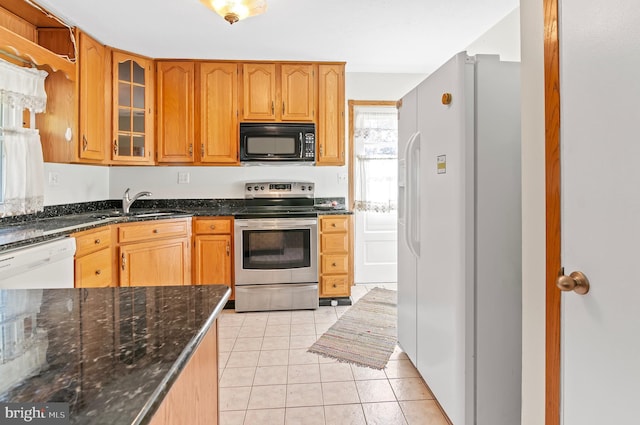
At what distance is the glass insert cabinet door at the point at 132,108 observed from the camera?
343 cm

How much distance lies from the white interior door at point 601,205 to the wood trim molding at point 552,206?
26 mm

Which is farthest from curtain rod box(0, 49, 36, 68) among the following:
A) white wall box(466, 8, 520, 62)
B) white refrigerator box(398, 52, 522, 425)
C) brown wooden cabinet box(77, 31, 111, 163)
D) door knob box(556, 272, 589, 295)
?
white wall box(466, 8, 520, 62)

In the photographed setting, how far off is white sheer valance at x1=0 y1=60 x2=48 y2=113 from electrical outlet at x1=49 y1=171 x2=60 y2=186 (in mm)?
568

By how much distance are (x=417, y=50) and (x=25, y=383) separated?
3774 mm

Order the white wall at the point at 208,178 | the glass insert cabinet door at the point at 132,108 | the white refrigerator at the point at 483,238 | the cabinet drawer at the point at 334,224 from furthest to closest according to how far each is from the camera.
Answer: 1. the white wall at the point at 208,178
2. the cabinet drawer at the point at 334,224
3. the glass insert cabinet door at the point at 132,108
4. the white refrigerator at the point at 483,238

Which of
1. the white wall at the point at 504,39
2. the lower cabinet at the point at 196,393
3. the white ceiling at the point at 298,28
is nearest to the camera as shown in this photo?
the lower cabinet at the point at 196,393

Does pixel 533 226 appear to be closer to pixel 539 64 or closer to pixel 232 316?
pixel 539 64

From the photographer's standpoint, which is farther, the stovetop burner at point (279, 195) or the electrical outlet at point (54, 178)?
the stovetop burner at point (279, 195)

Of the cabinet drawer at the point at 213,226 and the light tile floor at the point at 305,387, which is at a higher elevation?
the cabinet drawer at the point at 213,226

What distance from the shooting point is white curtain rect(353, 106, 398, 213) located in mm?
4379

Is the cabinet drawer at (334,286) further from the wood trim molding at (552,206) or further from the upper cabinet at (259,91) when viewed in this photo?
the wood trim molding at (552,206)

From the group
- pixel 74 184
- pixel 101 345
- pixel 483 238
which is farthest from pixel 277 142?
pixel 101 345

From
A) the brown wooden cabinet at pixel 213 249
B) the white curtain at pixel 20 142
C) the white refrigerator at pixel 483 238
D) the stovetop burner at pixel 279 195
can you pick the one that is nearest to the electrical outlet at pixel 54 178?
the white curtain at pixel 20 142

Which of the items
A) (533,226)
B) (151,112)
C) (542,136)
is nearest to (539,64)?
(542,136)
